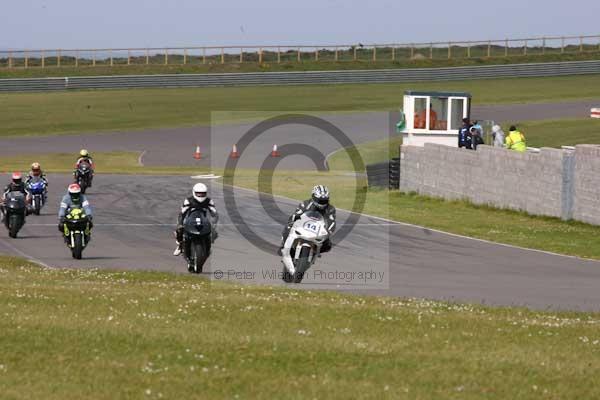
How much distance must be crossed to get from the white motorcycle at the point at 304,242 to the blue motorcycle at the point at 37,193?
14952mm

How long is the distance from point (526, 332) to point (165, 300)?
4.34 m

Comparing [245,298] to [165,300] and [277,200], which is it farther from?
[277,200]

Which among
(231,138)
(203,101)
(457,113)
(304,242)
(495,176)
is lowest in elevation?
(304,242)

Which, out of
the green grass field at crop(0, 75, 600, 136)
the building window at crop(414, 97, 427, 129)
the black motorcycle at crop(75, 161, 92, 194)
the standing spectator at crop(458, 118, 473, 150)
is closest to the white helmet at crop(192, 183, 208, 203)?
the black motorcycle at crop(75, 161, 92, 194)

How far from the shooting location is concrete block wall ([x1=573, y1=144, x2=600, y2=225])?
94.2 feet

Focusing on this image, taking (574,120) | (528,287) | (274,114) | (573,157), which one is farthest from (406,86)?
(528,287)

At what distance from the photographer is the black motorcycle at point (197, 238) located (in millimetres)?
19781

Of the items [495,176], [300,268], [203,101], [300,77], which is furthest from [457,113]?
[300,77]

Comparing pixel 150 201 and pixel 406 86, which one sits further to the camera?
pixel 406 86

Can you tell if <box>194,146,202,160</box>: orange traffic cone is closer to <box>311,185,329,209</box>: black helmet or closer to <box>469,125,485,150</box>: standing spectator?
<box>469,125,485,150</box>: standing spectator

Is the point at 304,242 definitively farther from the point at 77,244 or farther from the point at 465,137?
the point at 465,137

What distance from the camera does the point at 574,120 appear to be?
2349 inches

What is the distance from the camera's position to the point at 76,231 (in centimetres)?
2300

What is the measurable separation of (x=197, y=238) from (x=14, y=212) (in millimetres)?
8435
